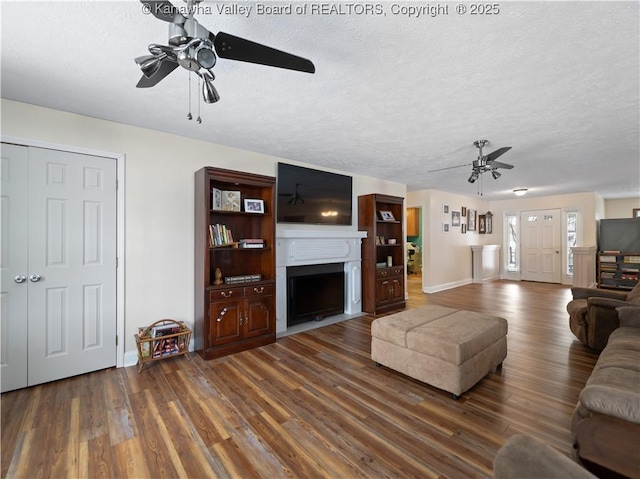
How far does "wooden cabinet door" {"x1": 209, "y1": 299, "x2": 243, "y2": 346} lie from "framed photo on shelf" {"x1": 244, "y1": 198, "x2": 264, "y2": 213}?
3.53 feet

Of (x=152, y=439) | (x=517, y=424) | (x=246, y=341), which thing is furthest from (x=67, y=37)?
Answer: (x=517, y=424)

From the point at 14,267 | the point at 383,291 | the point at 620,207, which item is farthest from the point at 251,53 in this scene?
the point at 620,207

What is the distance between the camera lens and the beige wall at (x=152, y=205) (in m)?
2.79

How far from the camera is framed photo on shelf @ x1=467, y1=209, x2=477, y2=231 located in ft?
26.4

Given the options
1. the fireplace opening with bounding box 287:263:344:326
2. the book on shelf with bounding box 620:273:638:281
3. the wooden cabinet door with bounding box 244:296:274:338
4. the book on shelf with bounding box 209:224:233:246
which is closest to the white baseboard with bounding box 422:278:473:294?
the fireplace opening with bounding box 287:263:344:326

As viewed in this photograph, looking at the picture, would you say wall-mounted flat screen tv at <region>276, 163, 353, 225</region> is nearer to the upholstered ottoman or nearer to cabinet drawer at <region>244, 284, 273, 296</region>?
cabinet drawer at <region>244, 284, 273, 296</region>

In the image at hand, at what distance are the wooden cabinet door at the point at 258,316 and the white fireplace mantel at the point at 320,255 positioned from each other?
1.49 feet

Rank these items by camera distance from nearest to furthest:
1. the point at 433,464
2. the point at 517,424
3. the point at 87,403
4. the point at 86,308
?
the point at 433,464
the point at 517,424
the point at 87,403
the point at 86,308

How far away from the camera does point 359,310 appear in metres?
4.95

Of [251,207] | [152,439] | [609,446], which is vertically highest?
[251,207]

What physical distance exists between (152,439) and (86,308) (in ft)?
5.21

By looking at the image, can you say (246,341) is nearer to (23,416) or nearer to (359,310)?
(23,416)

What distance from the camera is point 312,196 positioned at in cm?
441

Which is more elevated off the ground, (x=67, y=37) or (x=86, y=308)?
(x=67, y=37)
